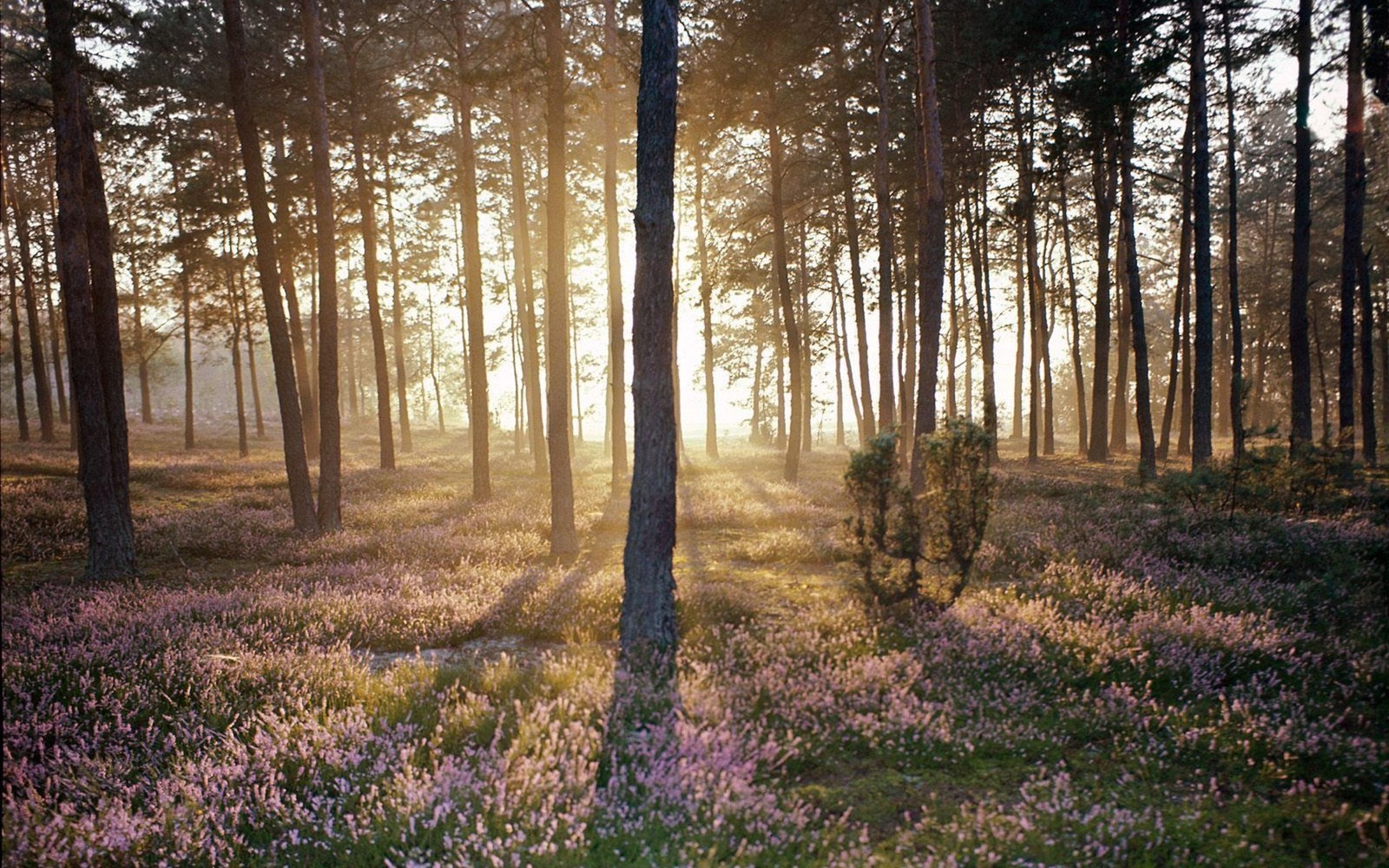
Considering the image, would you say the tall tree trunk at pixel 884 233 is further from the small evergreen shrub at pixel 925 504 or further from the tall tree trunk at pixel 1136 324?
the small evergreen shrub at pixel 925 504

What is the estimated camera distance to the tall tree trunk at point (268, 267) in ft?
38.0

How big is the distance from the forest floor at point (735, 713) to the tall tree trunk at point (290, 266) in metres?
10.4

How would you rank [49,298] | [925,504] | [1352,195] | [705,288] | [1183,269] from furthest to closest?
[49,298] < [1183,269] < [705,288] < [1352,195] < [925,504]

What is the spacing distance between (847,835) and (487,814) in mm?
1993

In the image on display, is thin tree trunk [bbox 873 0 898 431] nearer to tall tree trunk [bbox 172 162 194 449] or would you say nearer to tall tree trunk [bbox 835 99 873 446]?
tall tree trunk [bbox 835 99 873 446]

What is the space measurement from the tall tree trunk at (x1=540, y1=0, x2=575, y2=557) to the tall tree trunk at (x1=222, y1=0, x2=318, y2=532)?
4664 millimetres

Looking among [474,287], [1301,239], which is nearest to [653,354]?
[474,287]

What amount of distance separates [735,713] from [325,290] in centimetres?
1276

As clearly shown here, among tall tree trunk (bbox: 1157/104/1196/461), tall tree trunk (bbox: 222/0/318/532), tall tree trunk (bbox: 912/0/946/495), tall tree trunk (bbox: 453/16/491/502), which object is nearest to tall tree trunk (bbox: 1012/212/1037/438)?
tall tree trunk (bbox: 1157/104/1196/461)

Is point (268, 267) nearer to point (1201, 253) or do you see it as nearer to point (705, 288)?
point (705, 288)

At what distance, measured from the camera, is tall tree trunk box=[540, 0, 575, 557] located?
11.2m

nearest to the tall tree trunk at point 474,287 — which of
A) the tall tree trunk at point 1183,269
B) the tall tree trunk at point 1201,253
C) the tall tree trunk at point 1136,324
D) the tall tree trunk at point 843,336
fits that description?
the tall tree trunk at point 843,336

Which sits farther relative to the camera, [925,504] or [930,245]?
[930,245]

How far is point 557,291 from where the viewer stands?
11.6 metres
